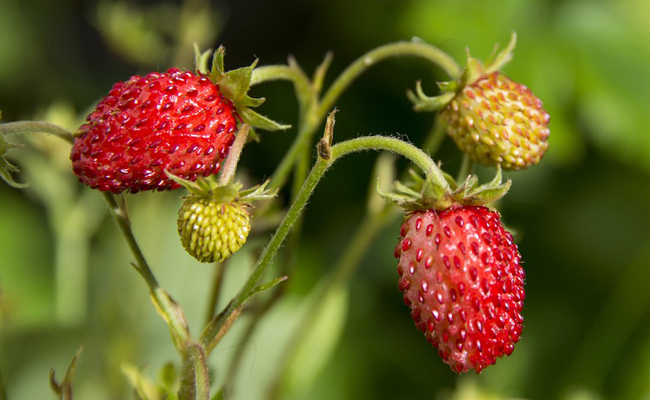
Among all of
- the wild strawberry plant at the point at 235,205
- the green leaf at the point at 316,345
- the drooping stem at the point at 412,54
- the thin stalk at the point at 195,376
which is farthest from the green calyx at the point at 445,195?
the green leaf at the point at 316,345

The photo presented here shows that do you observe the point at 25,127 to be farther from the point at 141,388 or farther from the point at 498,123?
the point at 498,123

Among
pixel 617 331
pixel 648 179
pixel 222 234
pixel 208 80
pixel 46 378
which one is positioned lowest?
pixel 46 378

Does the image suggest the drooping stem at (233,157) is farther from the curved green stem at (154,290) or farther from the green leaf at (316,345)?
the green leaf at (316,345)

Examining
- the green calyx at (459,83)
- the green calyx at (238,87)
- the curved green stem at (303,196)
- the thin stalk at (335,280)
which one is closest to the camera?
the curved green stem at (303,196)

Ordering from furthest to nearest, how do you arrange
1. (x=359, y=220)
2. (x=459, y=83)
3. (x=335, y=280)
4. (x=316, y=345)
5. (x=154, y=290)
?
1. (x=359, y=220)
2. (x=316, y=345)
3. (x=335, y=280)
4. (x=459, y=83)
5. (x=154, y=290)

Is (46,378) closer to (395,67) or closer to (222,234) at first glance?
(222,234)

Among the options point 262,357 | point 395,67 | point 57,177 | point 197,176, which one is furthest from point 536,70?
point 197,176

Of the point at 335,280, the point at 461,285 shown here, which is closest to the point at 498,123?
the point at 461,285
